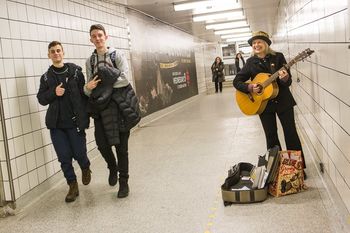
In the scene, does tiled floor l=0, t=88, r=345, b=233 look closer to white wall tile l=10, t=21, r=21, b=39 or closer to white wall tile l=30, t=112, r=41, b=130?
white wall tile l=30, t=112, r=41, b=130

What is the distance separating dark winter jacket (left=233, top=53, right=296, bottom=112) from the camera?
3.96m

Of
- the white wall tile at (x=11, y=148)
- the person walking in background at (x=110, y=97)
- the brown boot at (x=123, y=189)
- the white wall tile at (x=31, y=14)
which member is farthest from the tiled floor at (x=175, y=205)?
the white wall tile at (x=31, y=14)

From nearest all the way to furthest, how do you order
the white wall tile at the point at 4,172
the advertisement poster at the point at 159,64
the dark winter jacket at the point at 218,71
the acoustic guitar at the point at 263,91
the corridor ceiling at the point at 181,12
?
the acoustic guitar at the point at 263,91 < the white wall tile at the point at 4,172 < the corridor ceiling at the point at 181,12 < the advertisement poster at the point at 159,64 < the dark winter jacket at the point at 218,71

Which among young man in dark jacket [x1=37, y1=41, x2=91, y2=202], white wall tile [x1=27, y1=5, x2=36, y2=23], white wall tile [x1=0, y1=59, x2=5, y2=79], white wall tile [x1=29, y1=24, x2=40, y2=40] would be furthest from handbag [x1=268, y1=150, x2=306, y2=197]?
white wall tile [x1=27, y1=5, x2=36, y2=23]

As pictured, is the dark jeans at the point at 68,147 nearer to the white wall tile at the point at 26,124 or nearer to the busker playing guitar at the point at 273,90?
the white wall tile at the point at 26,124

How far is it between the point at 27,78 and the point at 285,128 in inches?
110

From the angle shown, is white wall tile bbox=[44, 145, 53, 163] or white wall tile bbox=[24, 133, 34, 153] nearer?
white wall tile bbox=[24, 133, 34, 153]

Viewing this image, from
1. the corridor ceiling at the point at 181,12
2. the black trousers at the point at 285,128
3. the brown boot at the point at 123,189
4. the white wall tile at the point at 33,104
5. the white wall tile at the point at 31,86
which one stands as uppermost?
the corridor ceiling at the point at 181,12

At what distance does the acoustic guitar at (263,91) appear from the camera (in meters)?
3.80

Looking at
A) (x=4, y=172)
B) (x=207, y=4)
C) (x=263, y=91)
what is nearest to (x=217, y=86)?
(x=207, y=4)

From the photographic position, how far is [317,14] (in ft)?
11.3

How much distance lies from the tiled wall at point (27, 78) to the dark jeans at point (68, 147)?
388 mm

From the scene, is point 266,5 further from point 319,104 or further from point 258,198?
point 258,198

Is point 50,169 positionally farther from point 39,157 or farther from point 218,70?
point 218,70
